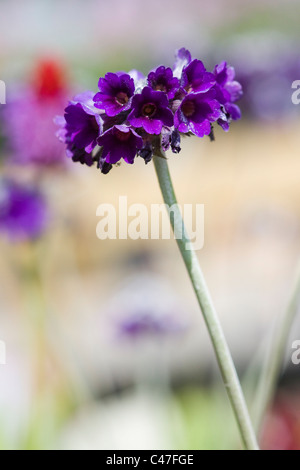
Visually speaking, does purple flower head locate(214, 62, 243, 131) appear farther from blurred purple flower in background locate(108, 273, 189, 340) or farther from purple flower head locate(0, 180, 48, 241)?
blurred purple flower in background locate(108, 273, 189, 340)

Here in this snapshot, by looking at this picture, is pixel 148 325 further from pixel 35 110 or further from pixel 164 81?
pixel 164 81

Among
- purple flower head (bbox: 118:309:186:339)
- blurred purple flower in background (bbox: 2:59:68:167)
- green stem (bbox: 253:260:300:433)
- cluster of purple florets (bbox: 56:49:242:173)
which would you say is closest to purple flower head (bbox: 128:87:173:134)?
cluster of purple florets (bbox: 56:49:242:173)

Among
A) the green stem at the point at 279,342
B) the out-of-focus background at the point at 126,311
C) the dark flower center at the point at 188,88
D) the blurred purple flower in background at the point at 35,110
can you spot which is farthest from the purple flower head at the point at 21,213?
the dark flower center at the point at 188,88

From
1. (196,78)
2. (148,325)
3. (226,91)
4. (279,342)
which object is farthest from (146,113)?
(148,325)

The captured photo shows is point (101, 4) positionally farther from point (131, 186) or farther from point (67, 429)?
point (67, 429)

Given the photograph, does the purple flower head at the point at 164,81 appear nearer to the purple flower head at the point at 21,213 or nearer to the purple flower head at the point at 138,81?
the purple flower head at the point at 138,81
